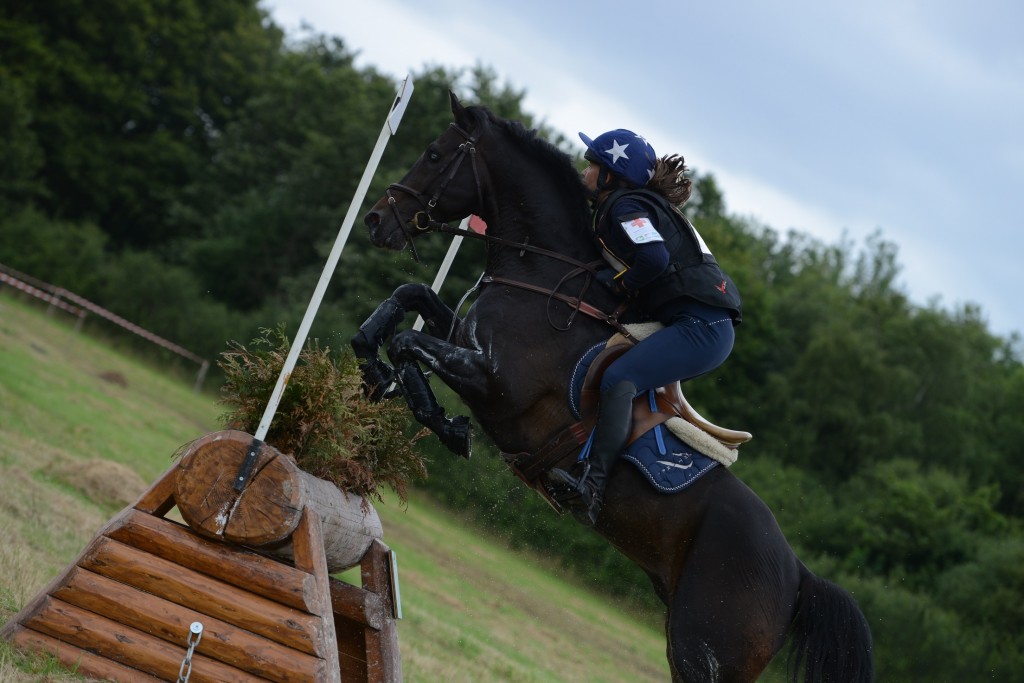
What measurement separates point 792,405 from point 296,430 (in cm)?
3289

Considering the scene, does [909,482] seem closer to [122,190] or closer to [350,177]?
[350,177]

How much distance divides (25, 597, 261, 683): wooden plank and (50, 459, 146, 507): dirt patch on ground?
243 inches

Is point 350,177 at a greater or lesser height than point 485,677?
greater

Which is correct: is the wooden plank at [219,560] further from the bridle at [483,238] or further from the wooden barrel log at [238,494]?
the bridle at [483,238]

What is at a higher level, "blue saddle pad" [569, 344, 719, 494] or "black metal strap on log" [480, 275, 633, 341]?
"black metal strap on log" [480, 275, 633, 341]

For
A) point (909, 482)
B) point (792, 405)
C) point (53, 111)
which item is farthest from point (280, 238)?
point (909, 482)

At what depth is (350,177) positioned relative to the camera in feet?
132

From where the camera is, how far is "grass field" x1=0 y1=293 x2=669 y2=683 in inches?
324

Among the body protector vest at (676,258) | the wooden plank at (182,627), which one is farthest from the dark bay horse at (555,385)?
the wooden plank at (182,627)

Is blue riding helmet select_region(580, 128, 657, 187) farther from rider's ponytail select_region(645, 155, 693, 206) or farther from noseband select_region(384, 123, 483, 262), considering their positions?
noseband select_region(384, 123, 483, 262)

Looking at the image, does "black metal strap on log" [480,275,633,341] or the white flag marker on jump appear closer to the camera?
the white flag marker on jump

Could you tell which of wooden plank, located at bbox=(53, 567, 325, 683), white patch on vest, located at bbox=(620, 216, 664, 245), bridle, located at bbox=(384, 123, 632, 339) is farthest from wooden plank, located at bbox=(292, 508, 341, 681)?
white patch on vest, located at bbox=(620, 216, 664, 245)

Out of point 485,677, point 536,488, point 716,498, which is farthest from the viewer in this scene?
point 485,677

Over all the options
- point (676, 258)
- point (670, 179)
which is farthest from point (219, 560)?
point (670, 179)
